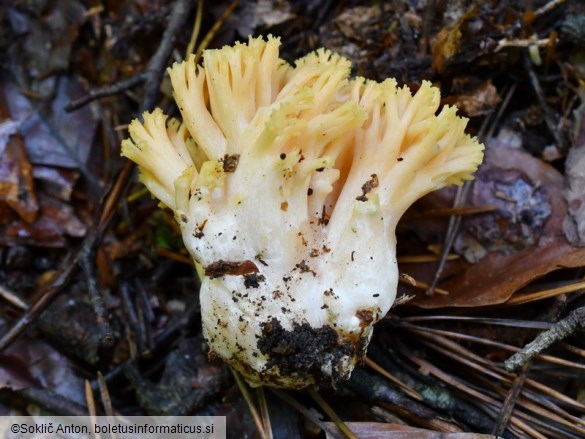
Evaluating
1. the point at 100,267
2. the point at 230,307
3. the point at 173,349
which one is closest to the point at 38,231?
the point at 100,267

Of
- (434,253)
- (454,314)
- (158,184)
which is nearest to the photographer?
(158,184)

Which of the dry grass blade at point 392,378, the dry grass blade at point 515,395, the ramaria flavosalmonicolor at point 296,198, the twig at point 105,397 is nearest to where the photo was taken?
the ramaria flavosalmonicolor at point 296,198

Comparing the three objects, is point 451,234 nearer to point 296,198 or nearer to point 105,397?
point 296,198

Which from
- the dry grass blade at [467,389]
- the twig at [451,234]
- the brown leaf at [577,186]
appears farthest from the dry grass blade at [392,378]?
the brown leaf at [577,186]

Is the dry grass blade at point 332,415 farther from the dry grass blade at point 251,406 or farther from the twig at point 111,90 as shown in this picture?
the twig at point 111,90

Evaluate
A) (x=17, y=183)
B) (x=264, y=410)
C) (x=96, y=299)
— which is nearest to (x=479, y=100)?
(x=264, y=410)

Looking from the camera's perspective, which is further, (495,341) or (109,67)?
(109,67)

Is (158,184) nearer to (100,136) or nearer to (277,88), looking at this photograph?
(277,88)
